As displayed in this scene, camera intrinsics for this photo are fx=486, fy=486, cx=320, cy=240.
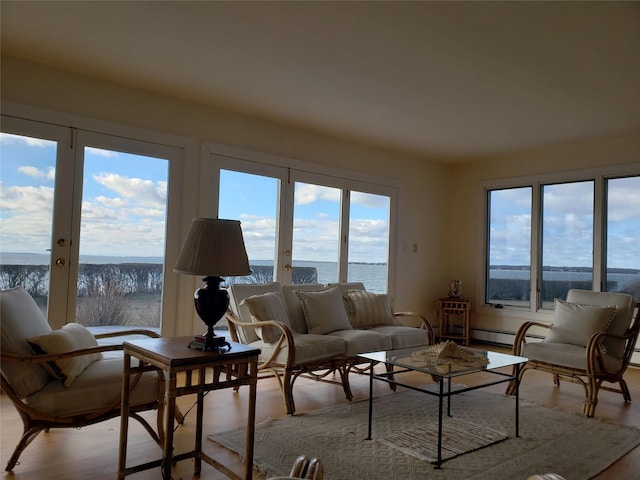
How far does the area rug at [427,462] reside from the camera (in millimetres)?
2447

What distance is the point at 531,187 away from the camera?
6.27 metres

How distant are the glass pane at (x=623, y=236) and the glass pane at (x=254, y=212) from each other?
3.83 metres

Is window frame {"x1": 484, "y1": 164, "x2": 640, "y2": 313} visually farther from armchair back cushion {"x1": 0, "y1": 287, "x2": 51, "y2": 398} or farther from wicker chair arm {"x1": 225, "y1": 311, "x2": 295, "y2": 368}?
armchair back cushion {"x1": 0, "y1": 287, "x2": 51, "y2": 398}

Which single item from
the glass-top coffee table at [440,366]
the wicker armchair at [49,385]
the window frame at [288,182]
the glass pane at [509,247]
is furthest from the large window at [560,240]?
the wicker armchair at [49,385]

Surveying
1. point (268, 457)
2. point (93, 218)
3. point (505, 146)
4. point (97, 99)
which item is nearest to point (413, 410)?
point (268, 457)

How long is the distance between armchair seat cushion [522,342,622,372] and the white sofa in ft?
2.70

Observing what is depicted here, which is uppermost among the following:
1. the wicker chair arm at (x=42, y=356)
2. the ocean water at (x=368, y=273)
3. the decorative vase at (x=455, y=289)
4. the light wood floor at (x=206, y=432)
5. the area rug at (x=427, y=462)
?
the ocean water at (x=368, y=273)

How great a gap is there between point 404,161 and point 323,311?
10.6 feet

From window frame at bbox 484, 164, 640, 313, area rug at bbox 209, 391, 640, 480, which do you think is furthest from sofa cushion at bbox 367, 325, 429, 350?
window frame at bbox 484, 164, 640, 313

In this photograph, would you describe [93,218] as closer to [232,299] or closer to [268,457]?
[232,299]

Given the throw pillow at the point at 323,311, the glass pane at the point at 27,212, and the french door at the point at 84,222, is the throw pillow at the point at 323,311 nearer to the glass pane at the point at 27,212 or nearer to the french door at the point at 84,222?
the french door at the point at 84,222

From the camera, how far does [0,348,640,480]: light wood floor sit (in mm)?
2357

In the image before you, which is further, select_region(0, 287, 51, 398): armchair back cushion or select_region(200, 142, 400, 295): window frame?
select_region(200, 142, 400, 295): window frame

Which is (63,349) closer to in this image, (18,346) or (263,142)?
(18,346)
